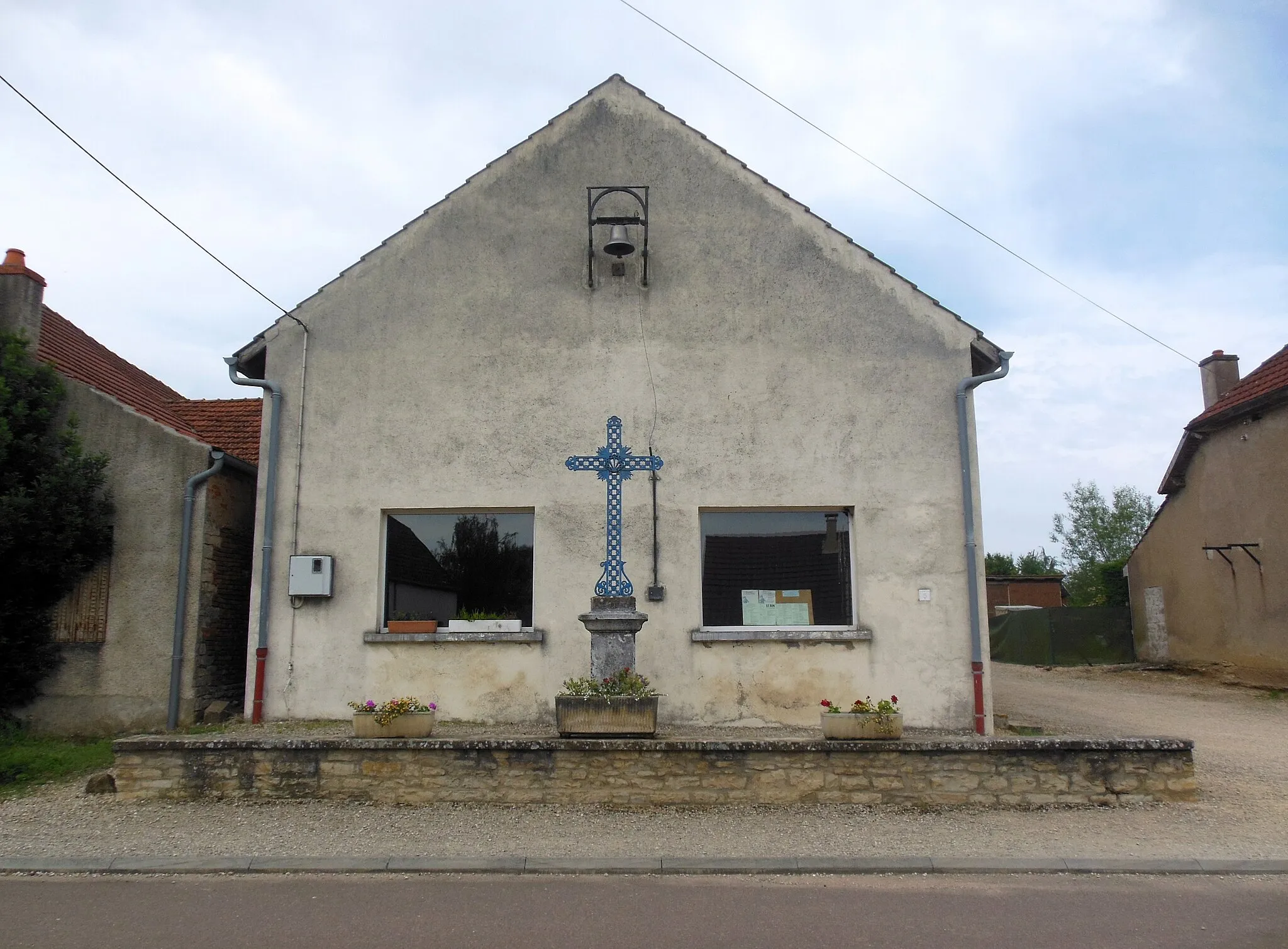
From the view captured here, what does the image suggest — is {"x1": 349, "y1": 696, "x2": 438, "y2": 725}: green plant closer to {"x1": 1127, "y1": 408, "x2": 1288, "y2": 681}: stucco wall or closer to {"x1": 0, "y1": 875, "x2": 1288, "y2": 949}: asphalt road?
{"x1": 0, "y1": 875, "x2": 1288, "y2": 949}: asphalt road

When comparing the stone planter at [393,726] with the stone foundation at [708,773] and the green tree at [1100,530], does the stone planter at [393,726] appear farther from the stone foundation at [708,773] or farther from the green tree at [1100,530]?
the green tree at [1100,530]

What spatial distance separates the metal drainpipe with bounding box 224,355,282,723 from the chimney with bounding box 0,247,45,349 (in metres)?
2.55

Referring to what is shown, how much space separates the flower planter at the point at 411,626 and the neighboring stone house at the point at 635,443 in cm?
15

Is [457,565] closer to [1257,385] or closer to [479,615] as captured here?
[479,615]

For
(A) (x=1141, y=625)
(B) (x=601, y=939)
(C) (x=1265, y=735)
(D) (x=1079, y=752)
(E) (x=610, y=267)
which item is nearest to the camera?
(B) (x=601, y=939)

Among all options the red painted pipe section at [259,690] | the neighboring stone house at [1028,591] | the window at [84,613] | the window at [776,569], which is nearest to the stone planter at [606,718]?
the window at [776,569]

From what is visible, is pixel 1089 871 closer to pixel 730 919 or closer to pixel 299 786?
pixel 730 919

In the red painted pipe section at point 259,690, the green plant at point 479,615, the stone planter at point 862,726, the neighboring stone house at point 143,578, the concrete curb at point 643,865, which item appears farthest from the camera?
the green plant at point 479,615

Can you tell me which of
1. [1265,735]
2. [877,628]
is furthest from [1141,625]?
A: [877,628]

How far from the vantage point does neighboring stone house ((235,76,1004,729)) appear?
33.8ft

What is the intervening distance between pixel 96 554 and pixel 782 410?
781cm

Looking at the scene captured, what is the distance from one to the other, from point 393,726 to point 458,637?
214cm

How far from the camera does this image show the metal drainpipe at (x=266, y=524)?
10320 millimetres

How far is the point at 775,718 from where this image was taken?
1016 centimetres
